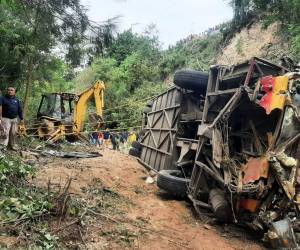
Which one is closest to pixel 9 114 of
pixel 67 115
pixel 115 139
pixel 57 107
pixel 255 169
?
pixel 255 169

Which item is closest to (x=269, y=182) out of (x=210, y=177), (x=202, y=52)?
(x=210, y=177)

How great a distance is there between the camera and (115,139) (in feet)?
72.8

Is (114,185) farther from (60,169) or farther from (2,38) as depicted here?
(2,38)

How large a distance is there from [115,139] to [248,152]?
15.4 metres

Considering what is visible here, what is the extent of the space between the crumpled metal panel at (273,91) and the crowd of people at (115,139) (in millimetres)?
15074

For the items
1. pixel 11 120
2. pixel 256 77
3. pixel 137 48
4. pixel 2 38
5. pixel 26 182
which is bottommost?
pixel 26 182

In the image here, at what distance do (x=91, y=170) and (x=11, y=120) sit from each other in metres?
2.42

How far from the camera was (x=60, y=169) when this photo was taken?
31.8 ft

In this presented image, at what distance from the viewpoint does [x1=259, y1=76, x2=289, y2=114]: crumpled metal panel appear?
6340mm

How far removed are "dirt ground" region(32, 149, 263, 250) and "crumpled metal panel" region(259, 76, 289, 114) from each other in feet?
7.07

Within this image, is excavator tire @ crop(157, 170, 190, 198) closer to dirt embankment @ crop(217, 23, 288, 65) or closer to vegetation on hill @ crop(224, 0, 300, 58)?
vegetation on hill @ crop(224, 0, 300, 58)

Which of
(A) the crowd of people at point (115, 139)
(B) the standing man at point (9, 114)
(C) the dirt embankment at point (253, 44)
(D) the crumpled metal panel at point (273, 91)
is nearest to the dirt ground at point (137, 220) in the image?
(B) the standing man at point (9, 114)

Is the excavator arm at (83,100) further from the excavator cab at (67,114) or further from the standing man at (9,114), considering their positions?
the standing man at (9,114)

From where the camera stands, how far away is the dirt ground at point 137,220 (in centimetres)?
573
